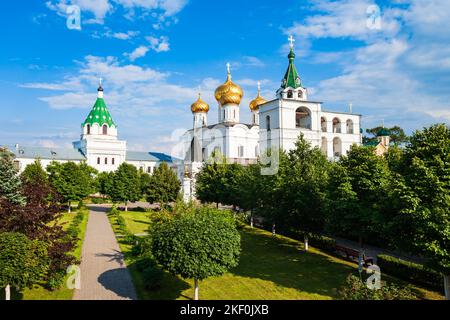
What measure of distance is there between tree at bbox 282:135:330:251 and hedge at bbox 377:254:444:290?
3.89m

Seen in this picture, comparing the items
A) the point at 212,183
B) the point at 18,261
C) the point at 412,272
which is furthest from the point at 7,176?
the point at 412,272

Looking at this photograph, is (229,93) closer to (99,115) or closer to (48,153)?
(99,115)

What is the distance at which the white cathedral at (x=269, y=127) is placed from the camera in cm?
4519

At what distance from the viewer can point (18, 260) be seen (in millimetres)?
11141

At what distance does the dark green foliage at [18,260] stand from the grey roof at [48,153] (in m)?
63.0

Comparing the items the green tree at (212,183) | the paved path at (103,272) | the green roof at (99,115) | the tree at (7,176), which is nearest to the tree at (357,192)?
the paved path at (103,272)

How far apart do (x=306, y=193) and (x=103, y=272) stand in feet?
38.2

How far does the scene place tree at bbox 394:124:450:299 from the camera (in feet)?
39.3

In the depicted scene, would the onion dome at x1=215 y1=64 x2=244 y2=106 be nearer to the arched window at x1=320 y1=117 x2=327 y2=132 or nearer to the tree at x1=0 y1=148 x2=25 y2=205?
the arched window at x1=320 y1=117 x2=327 y2=132

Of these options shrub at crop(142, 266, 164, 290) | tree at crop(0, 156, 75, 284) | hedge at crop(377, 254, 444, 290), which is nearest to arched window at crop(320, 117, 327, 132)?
hedge at crop(377, 254, 444, 290)
